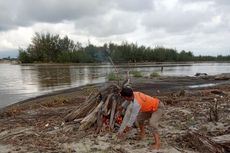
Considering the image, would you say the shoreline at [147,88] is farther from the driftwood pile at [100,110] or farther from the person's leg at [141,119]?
the person's leg at [141,119]

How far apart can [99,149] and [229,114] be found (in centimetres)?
515

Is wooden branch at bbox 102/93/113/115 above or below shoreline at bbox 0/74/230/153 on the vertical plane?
above

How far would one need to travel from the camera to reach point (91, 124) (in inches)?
352

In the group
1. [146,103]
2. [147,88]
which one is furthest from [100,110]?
[147,88]

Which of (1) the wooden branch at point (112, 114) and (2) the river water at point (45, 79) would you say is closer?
(1) the wooden branch at point (112, 114)

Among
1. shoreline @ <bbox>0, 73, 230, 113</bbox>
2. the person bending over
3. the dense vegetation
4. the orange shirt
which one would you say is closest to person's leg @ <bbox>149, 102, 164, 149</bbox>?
the person bending over

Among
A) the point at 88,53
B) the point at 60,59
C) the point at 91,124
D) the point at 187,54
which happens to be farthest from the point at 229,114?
the point at 187,54

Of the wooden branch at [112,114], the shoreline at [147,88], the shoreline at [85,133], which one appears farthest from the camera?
the shoreline at [147,88]

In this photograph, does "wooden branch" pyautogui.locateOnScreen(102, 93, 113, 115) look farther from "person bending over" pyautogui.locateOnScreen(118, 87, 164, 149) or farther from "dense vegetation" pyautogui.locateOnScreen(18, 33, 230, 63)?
"dense vegetation" pyautogui.locateOnScreen(18, 33, 230, 63)

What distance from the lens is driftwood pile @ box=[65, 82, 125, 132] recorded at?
29.1 ft

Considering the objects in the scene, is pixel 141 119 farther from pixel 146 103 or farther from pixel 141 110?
pixel 146 103

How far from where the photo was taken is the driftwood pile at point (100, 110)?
887 centimetres

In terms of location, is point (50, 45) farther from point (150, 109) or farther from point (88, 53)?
point (150, 109)

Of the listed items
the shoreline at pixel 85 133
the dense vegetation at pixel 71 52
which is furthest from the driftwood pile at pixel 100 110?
the dense vegetation at pixel 71 52
